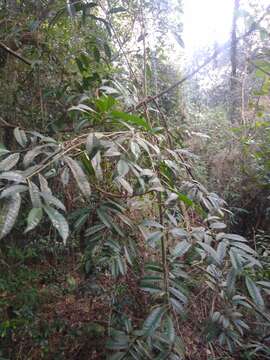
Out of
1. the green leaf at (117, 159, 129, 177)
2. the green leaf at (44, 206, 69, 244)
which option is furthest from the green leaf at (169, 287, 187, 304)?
the green leaf at (44, 206, 69, 244)

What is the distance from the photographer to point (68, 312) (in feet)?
6.34

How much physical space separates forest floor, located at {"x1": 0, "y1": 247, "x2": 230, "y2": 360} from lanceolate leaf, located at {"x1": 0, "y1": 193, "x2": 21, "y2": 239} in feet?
3.34

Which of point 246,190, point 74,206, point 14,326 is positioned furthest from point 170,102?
point 14,326

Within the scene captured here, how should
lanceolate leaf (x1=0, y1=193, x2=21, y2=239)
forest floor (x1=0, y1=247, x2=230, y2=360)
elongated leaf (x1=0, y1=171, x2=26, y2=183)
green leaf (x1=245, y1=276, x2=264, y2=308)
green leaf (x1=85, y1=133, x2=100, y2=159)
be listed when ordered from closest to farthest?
lanceolate leaf (x1=0, y1=193, x2=21, y2=239) < elongated leaf (x1=0, y1=171, x2=26, y2=183) < green leaf (x1=85, y1=133, x2=100, y2=159) < green leaf (x1=245, y1=276, x2=264, y2=308) < forest floor (x1=0, y1=247, x2=230, y2=360)

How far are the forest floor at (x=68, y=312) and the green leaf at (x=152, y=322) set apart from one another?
1.37 feet

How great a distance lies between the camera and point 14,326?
5.75 feet

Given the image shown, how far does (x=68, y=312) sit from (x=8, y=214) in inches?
55.2

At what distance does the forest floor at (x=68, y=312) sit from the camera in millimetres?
1695

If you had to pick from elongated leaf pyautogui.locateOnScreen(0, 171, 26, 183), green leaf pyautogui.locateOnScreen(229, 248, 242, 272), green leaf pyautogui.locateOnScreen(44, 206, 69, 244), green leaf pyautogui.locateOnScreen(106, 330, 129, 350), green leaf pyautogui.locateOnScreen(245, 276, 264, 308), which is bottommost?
green leaf pyautogui.locateOnScreen(106, 330, 129, 350)

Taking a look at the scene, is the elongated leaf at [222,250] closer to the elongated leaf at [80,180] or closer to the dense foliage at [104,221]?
the dense foliage at [104,221]

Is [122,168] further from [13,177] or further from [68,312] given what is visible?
[68,312]

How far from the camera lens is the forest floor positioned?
170cm

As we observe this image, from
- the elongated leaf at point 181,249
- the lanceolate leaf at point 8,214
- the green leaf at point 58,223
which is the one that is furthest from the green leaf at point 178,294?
the lanceolate leaf at point 8,214

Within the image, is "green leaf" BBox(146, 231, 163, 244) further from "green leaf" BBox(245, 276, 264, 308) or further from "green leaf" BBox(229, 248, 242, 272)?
"green leaf" BBox(245, 276, 264, 308)
